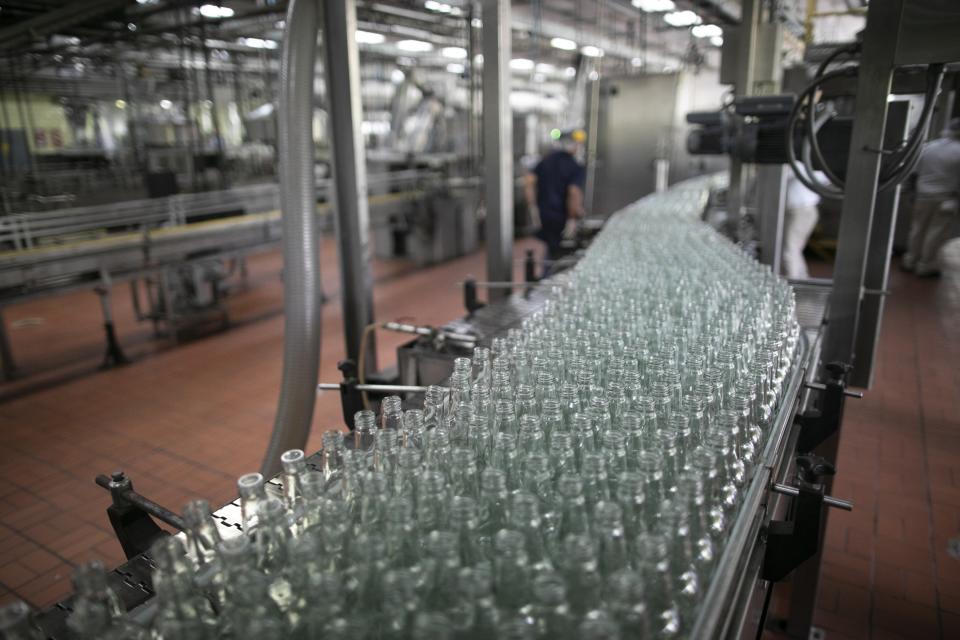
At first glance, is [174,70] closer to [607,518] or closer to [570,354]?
[570,354]

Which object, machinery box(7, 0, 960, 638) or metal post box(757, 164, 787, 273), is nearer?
machinery box(7, 0, 960, 638)

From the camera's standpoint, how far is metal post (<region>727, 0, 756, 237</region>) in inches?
143

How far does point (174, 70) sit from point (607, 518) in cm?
970

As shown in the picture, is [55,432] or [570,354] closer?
[570,354]

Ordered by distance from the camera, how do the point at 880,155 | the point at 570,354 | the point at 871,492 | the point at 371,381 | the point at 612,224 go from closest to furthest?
the point at 570,354, the point at 880,155, the point at 371,381, the point at 871,492, the point at 612,224

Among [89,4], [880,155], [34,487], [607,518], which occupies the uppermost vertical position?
[89,4]

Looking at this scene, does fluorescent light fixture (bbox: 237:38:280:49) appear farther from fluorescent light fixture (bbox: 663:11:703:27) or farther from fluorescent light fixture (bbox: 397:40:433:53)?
fluorescent light fixture (bbox: 663:11:703:27)

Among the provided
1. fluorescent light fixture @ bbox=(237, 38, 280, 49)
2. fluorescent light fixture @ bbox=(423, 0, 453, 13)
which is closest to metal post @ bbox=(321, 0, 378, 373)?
fluorescent light fixture @ bbox=(423, 0, 453, 13)

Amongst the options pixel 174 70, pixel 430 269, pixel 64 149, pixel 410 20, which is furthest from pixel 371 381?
pixel 64 149

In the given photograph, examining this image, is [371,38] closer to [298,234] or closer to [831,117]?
[298,234]

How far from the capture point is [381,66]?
953 centimetres

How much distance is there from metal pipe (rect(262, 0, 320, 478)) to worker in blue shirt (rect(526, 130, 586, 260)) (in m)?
2.98

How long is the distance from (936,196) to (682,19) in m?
3.31

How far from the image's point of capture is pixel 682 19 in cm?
680
